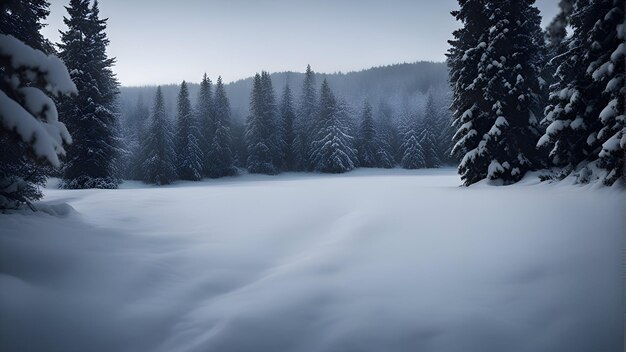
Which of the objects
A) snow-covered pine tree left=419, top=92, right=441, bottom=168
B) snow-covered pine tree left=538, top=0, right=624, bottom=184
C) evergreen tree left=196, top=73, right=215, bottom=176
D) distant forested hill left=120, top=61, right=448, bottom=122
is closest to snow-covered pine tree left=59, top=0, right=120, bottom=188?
evergreen tree left=196, top=73, right=215, bottom=176

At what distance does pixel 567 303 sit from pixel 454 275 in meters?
1.34

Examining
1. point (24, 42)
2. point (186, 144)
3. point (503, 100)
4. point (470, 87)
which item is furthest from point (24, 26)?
point (186, 144)

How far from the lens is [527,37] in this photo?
14.2 meters

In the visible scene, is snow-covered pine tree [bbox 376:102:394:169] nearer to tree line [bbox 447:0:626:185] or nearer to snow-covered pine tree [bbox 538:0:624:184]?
tree line [bbox 447:0:626:185]

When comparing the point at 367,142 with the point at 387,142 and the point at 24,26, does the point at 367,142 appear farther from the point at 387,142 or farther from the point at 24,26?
the point at 24,26

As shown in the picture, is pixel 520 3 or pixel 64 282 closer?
pixel 64 282

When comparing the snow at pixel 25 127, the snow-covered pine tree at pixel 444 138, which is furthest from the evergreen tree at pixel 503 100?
the snow-covered pine tree at pixel 444 138

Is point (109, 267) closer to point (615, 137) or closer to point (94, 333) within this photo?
point (94, 333)

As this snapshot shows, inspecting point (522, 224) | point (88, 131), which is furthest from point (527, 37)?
point (88, 131)

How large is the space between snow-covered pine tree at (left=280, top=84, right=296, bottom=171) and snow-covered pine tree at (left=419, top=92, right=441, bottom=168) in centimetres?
2131

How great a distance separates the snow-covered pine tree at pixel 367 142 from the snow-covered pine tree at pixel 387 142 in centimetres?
75

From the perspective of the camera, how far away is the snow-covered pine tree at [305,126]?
159ft

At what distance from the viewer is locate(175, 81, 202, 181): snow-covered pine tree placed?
40.5 metres

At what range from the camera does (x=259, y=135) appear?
4634 centimetres
